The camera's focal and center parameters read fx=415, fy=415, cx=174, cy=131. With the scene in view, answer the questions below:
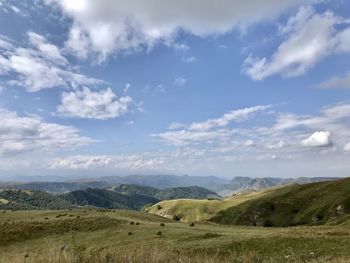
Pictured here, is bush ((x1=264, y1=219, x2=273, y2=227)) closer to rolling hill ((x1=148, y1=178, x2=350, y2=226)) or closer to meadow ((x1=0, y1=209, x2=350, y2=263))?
rolling hill ((x1=148, y1=178, x2=350, y2=226))

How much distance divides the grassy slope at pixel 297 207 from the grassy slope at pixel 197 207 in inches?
302

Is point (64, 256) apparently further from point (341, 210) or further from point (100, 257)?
point (341, 210)

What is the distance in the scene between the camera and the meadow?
15.0m

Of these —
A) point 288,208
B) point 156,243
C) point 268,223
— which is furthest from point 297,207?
point 156,243

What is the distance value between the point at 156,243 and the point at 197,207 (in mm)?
148146

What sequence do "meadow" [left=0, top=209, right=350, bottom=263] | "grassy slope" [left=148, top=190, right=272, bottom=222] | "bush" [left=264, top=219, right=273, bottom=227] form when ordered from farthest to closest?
"grassy slope" [left=148, top=190, right=272, bottom=222] < "bush" [left=264, top=219, right=273, bottom=227] < "meadow" [left=0, top=209, right=350, bottom=263]

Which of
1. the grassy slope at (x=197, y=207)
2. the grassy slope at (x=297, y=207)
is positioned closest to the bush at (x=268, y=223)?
the grassy slope at (x=297, y=207)

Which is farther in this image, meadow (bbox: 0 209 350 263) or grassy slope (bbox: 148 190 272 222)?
grassy slope (bbox: 148 190 272 222)

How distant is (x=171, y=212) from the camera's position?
178 m

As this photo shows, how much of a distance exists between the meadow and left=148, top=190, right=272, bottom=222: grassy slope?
10412 cm

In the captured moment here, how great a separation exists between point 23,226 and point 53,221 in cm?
380

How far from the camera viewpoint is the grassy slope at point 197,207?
163m

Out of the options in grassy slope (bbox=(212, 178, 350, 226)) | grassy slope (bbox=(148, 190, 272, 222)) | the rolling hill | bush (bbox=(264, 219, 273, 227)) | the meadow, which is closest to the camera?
the meadow

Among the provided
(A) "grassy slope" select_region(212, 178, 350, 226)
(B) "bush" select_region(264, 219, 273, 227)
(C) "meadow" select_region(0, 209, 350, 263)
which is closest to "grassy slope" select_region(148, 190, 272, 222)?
(A) "grassy slope" select_region(212, 178, 350, 226)
